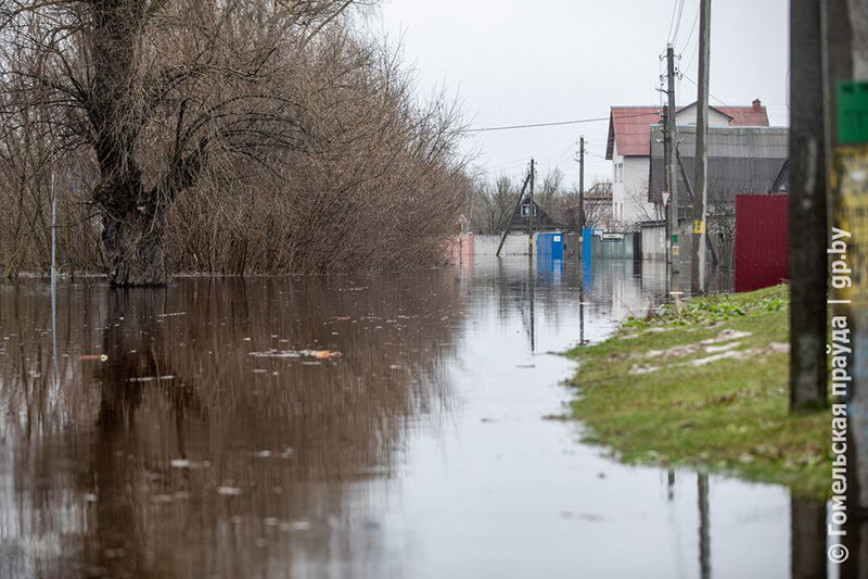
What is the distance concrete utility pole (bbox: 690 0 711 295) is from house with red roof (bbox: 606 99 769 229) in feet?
217

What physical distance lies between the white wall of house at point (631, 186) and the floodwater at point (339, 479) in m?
81.3

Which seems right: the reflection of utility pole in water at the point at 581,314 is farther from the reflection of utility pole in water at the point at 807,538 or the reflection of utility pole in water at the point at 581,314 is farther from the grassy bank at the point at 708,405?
the reflection of utility pole in water at the point at 807,538

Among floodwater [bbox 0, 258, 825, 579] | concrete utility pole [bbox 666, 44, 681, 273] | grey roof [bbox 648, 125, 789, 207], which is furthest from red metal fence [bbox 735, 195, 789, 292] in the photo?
grey roof [bbox 648, 125, 789, 207]

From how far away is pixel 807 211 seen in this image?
7.92 m

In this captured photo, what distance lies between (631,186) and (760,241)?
71862 mm

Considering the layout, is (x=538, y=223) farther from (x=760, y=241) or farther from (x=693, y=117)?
(x=760, y=241)

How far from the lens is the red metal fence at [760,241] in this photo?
27125mm

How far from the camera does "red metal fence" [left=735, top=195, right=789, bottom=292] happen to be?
89.0 feet

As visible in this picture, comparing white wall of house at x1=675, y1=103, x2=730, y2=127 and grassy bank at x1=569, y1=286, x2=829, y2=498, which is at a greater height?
white wall of house at x1=675, y1=103, x2=730, y2=127

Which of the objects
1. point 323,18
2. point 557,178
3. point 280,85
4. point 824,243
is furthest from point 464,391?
point 557,178

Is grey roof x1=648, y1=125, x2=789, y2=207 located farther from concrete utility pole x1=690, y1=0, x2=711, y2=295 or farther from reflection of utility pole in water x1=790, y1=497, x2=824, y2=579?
reflection of utility pole in water x1=790, y1=497, x2=824, y2=579

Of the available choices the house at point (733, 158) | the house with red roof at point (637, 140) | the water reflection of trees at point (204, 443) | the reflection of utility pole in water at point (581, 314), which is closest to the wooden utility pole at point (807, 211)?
the water reflection of trees at point (204, 443)

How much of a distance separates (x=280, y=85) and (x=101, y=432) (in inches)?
869

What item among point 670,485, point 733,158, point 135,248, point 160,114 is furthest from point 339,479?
point 733,158
